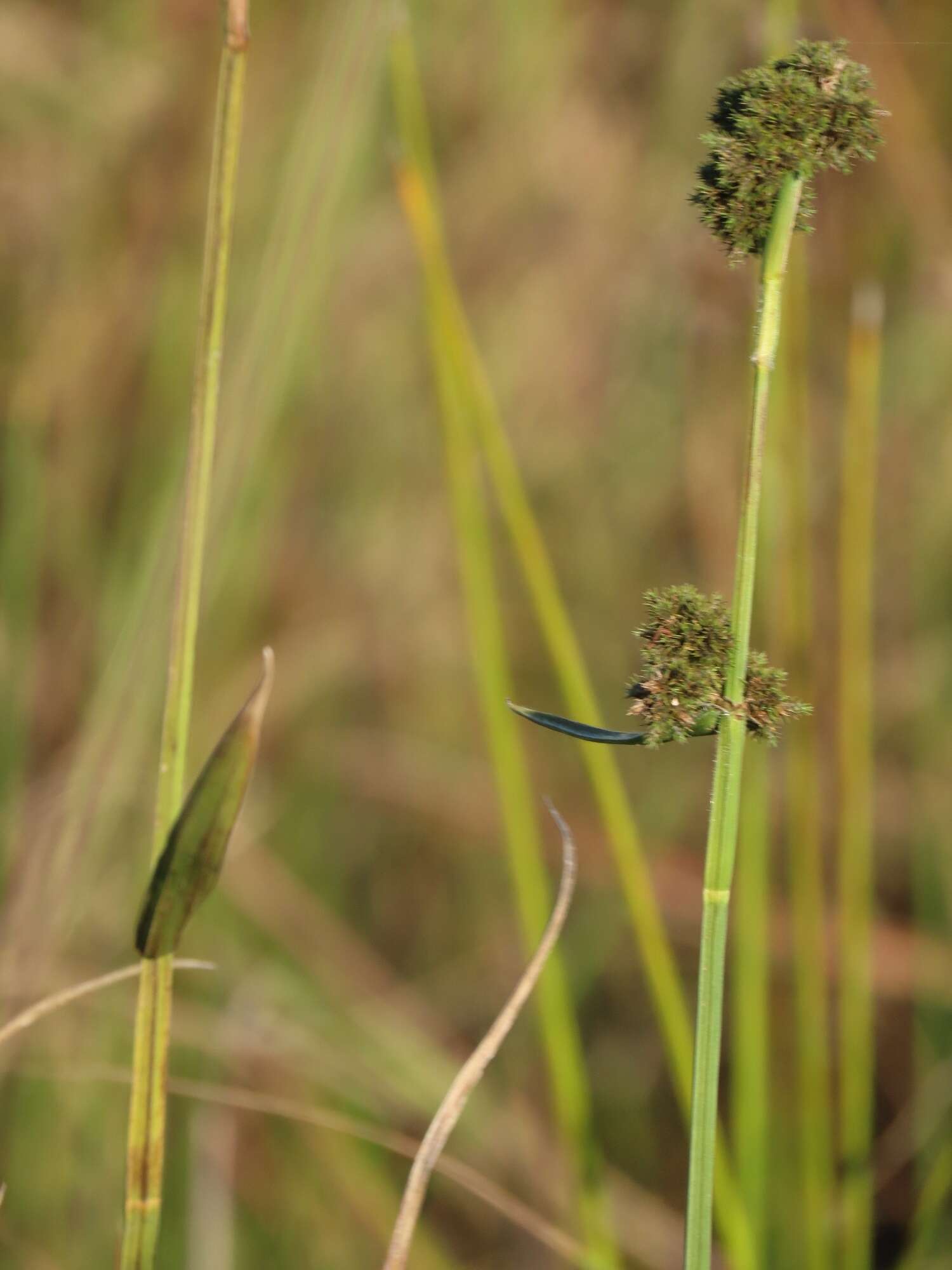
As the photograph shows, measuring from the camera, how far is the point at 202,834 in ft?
1.22

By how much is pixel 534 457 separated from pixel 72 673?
65 cm

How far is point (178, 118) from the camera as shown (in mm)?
1456

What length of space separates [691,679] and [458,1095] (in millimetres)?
194

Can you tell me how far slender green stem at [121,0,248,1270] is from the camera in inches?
15.3

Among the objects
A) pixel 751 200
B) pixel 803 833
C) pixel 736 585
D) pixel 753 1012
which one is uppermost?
pixel 751 200

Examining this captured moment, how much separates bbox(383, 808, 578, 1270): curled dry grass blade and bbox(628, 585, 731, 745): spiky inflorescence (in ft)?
0.29

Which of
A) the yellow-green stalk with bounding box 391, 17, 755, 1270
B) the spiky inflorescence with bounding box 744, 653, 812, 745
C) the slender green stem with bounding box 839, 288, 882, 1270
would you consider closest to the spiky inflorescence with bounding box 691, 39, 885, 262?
the spiky inflorescence with bounding box 744, 653, 812, 745

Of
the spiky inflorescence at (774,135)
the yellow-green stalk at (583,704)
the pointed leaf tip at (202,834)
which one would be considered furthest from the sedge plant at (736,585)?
the yellow-green stalk at (583,704)

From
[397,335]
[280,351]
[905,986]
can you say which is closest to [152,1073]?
[280,351]

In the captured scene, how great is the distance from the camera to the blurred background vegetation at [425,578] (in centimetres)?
99

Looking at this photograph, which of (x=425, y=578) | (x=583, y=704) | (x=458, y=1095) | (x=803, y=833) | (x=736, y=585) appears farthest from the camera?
(x=425, y=578)

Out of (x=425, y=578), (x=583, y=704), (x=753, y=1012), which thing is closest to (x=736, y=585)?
(x=583, y=704)

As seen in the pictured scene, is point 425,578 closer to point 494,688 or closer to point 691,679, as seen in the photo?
point 494,688

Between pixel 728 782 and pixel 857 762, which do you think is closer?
pixel 728 782
